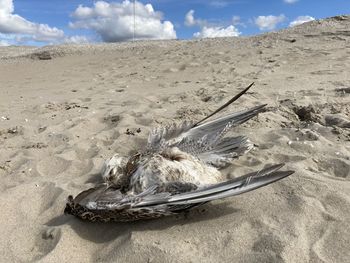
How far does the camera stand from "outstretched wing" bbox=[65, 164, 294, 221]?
2.62 metres

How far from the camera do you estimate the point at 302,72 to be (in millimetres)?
8070

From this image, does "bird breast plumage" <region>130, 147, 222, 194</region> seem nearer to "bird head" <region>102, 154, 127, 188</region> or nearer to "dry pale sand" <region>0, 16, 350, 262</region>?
"bird head" <region>102, 154, 127, 188</region>

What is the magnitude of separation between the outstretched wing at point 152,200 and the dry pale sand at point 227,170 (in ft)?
0.43

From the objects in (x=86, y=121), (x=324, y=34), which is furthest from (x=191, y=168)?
(x=324, y=34)

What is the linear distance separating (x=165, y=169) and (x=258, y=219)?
2.44 ft

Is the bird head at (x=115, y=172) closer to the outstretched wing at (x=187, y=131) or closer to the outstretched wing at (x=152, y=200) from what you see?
the outstretched wing at (x=152, y=200)

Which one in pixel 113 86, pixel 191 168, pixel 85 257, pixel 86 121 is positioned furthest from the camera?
pixel 113 86

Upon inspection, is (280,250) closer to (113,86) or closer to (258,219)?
(258,219)

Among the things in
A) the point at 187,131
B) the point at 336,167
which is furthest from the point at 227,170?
the point at 336,167

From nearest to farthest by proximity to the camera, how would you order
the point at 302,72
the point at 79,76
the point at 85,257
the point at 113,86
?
the point at 85,257, the point at 302,72, the point at 113,86, the point at 79,76

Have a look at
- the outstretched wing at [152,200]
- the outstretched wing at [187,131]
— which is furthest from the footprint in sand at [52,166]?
the outstretched wing at [152,200]

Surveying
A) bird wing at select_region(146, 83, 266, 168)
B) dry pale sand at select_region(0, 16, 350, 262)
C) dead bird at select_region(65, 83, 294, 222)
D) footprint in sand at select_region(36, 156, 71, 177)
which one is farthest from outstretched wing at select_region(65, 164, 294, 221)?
footprint in sand at select_region(36, 156, 71, 177)

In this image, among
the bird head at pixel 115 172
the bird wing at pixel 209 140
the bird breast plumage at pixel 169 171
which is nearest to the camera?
the bird breast plumage at pixel 169 171

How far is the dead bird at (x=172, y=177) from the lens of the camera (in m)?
2.69
